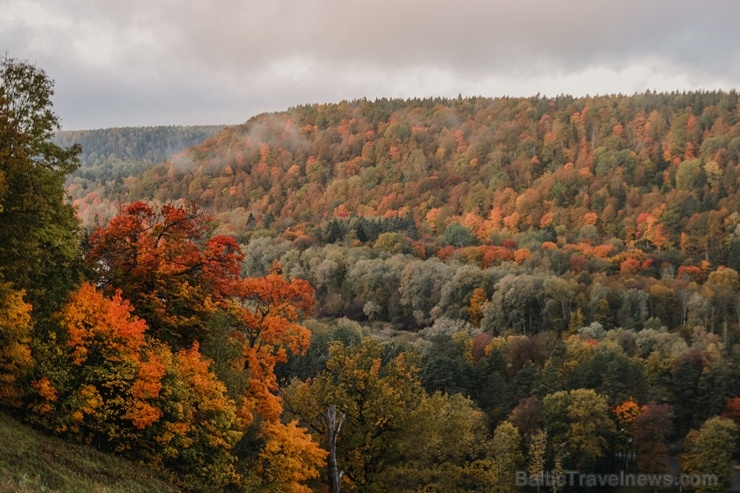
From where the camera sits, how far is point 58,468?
22.6 metres

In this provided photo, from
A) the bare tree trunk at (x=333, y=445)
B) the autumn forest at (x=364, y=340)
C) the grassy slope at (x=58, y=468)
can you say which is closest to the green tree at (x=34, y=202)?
the autumn forest at (x=364, y=340)

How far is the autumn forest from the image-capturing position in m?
27.6

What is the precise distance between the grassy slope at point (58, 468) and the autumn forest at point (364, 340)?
1.21m

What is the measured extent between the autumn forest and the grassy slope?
1.21 metres

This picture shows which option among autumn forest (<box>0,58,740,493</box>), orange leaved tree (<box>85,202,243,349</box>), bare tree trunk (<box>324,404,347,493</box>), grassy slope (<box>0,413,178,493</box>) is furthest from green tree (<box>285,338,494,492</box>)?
grassy slope (<box>0,413,178,493</box>)

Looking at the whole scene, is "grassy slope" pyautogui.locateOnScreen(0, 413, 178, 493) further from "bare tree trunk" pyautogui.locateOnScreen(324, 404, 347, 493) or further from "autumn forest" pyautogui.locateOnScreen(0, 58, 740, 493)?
"bare tree trunk" pyautogui.locateOnScreen(324, 404, 347, 493)

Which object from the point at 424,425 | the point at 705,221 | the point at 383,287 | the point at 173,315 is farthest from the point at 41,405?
the point at 705,221

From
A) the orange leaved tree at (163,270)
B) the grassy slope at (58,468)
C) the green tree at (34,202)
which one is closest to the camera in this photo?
the grassy slope at (58,468)

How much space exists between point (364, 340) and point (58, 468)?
16.2m

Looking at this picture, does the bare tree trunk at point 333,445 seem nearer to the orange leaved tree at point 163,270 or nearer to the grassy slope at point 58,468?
the orange leaved tree at point 163,270

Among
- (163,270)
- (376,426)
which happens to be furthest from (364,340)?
(163,270)

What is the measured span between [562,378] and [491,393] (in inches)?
300

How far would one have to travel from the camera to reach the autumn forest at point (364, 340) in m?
27.6

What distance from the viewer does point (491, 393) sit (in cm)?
8075
